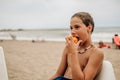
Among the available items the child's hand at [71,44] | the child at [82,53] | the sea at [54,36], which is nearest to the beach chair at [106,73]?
the child at [82,53]

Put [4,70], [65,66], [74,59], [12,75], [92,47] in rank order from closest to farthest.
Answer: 1. [74,59]
2. [92,47]
3. [65,66]
4. [4,70]
5. [12,75]

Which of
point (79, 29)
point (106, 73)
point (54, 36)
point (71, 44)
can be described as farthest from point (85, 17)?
point (54, 36)

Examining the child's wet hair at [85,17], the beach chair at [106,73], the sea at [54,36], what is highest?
the child's wet hair at [85,17]

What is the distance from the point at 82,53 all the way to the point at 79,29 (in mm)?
231

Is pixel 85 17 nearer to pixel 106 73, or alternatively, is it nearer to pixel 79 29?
pixel 79 29

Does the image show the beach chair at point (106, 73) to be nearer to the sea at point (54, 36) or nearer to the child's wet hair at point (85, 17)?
the child's wet hair at point (85, 17)

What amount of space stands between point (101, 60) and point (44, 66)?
6800mm

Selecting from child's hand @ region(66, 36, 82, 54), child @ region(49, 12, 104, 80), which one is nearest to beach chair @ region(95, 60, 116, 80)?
child @ region(49, 12, 104, 80)

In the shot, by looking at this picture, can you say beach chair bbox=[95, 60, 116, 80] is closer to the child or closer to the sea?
the child

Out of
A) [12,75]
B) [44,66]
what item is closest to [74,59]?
[12,75]

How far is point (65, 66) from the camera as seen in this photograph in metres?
2.46

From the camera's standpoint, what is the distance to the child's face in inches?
86.9

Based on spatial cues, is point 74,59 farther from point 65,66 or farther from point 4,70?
point 4,70

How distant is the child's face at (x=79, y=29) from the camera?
221cm
